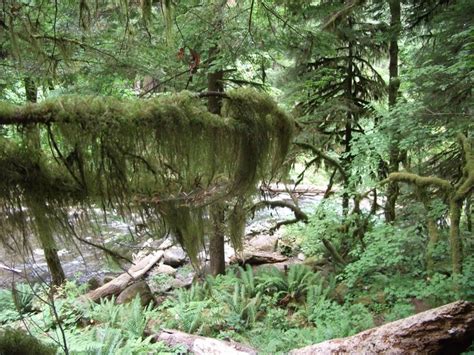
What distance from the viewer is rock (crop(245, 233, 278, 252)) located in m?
12.8

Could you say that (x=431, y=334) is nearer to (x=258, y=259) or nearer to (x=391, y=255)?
(x=391, y=255)

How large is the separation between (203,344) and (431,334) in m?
3.31

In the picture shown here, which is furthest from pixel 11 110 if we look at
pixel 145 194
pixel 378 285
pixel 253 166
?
pixel 378 285

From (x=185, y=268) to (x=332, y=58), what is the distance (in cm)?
686

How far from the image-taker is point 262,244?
1326cm

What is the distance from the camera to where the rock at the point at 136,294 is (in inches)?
347

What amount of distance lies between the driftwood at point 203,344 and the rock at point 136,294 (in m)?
2.17

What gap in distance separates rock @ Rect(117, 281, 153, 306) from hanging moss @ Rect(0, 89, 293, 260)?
662cm

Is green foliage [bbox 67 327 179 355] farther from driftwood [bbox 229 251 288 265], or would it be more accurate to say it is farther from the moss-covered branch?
driftwood [bbox 229 251 288 265]

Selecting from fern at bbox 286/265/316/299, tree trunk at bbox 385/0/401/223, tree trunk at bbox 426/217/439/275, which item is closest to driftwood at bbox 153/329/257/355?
fern at bbox 286/265/316/299

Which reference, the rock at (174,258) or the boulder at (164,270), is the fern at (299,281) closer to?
the boulder at (164,270)

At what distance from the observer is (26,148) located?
1983 mm

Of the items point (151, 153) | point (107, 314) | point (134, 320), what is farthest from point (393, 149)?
point (151, 153)

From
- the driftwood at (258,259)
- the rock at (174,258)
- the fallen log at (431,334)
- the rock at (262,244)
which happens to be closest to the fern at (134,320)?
the fallen log at (431,334)
